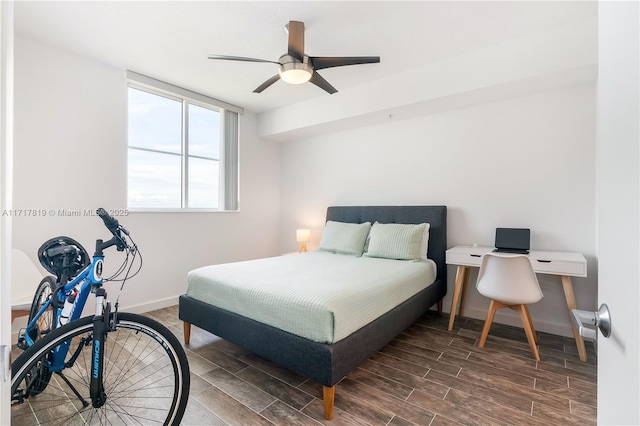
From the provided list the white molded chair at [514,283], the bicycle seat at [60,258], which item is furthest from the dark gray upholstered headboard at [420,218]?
the bicycle seat at [60,258]

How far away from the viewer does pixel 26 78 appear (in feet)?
8.48

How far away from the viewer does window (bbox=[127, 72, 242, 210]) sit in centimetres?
340

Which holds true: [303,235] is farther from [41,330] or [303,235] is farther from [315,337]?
[41,330]

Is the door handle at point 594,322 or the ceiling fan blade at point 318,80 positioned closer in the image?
the door handle at point 594,322

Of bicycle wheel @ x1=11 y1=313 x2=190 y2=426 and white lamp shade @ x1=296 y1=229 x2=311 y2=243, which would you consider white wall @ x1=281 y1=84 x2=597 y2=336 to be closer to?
white lamp shade @ x1=296 y1=229 x2=311 y2=243

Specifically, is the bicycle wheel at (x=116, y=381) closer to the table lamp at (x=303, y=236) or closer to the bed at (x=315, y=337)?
the bed at (x=315, y=337)

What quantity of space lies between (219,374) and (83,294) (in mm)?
1065

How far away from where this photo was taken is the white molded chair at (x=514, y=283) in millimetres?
2295

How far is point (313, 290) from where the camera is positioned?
192 centimetres

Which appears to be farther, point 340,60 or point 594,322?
point 340,60

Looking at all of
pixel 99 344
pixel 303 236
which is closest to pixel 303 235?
pixel 303 236

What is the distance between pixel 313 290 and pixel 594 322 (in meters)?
1.46

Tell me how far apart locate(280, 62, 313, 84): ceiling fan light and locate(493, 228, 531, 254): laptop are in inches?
95.2

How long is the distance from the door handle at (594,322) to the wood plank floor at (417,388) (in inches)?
50.4
